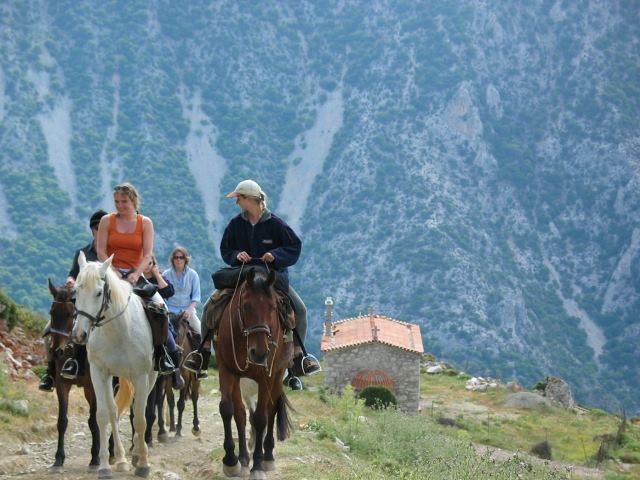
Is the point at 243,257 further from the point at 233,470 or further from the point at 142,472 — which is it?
the point at 142,472

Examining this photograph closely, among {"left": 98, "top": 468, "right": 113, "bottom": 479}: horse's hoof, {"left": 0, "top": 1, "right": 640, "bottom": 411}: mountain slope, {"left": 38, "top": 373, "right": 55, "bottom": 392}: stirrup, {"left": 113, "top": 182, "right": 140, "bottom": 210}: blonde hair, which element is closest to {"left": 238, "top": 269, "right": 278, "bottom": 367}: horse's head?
{"left": 113, "top": 182, "right": 140, "bottom": 210}: blonde hair

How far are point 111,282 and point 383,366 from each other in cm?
3957

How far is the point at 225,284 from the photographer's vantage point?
1226 centimetres

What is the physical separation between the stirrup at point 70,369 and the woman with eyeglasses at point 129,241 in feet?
3.27

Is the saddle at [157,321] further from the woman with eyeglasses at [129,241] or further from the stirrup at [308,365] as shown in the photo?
the stirrup at [308,365]

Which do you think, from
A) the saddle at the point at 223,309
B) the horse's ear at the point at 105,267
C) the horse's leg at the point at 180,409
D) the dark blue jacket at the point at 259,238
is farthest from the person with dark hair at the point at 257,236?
the horse's leg at the point at 180,409

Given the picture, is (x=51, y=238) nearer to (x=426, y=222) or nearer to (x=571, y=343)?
(x=426, y=222)

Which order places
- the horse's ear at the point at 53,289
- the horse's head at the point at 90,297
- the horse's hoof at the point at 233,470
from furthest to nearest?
the horse's ear at the point at 53,289 → the horse's hoof at the point at 233,470 → the horse's head at the point at 90,297

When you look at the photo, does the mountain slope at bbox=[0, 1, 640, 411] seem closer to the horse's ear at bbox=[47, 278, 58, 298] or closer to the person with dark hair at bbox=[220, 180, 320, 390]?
the horse's ear at bbox=[47, 278, 58, 298]

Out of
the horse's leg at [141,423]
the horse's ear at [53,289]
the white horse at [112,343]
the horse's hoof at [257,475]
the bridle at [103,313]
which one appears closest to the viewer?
the bridle at [103,313]

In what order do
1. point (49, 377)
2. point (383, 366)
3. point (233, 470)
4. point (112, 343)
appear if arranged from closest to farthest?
1. point (112, 343)
2. point (233, 470)
3. point (49, 377)
4. point (383, 366)

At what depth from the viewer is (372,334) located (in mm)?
51281

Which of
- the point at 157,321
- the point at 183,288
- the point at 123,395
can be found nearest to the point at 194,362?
the point at 157,321

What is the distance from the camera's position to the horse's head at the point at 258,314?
438 inches
